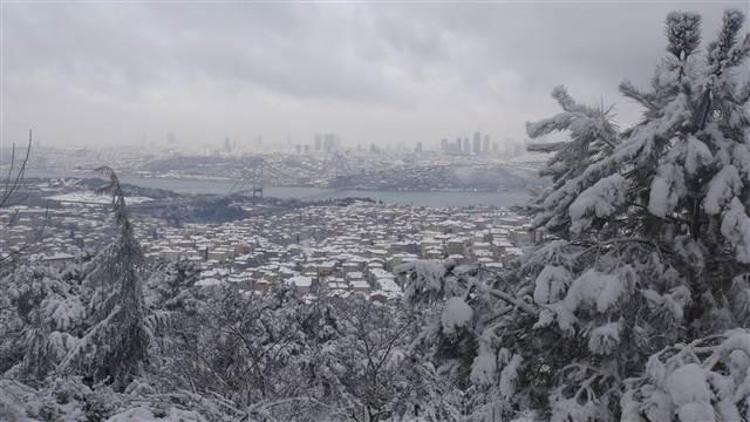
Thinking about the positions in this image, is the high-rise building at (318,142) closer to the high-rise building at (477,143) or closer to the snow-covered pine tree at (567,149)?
the high-rise building at (477,143)

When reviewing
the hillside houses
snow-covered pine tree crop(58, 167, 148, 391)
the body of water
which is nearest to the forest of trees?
snow-covered pine tree crop(58, 167, 148, 391)

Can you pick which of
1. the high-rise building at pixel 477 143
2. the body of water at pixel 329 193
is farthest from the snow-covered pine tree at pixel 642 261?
the high-rise building at pixel 477 143

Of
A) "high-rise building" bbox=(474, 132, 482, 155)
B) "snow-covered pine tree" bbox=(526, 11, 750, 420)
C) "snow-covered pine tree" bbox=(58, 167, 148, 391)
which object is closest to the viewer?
"snow-covered pine tree" bbox=(526, 11, 750, 420)

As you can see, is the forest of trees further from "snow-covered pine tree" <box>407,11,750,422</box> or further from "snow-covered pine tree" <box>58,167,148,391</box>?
"snow-covered pine tree" <box>58,167,148,391</box>

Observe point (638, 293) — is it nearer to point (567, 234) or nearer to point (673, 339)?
point (673, 339)

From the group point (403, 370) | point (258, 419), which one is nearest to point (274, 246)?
point (403, 370)

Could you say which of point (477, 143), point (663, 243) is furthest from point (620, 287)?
point (477, 143)

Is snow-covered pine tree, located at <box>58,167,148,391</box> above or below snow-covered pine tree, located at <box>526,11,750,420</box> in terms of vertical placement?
below
